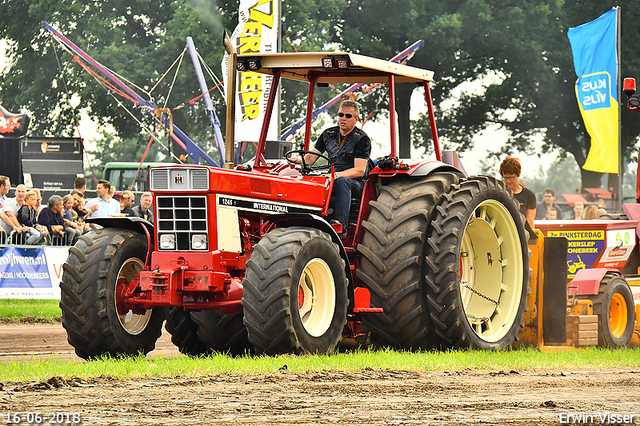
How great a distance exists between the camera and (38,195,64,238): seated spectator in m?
17.2

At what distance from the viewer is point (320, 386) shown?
20.3 feet

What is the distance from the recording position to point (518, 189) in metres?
11.0

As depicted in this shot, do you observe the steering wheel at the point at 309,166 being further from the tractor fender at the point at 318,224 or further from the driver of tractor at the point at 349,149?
the tractor fender at the point at 318,224

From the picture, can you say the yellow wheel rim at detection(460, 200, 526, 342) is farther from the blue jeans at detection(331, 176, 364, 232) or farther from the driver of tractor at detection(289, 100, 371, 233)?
the blue jeans at detection(331, 176, 364, 232)

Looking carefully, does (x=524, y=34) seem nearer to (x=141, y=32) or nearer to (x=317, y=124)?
(x=317, y=124)

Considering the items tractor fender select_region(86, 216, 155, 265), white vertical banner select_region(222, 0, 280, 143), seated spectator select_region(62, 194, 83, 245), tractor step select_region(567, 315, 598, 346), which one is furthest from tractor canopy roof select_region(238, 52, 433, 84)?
white vertical banner select_region(222, 0, 280, 143)

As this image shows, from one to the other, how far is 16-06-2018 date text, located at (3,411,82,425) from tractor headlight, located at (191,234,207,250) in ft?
9.70

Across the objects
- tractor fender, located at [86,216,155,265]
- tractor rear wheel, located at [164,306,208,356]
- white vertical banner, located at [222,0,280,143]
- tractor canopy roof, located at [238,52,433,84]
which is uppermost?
white vertical banner, located at [222,0,280,143]

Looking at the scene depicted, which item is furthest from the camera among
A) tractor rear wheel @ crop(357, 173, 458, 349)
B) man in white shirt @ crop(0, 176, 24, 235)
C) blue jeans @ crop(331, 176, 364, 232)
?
man in white shirt @ crop(0, 176, 24, 235)

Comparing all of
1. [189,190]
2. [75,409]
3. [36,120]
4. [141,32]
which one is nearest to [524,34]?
[141,32]

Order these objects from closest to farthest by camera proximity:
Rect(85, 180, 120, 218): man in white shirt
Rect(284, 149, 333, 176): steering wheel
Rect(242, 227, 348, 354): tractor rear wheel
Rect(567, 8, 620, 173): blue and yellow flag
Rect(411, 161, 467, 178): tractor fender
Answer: Rect(242, 227, 348, 354): tractor rear wheel, Rect(284, 149, 333, 176): steering wheel, Rect(411, 161, 467, 178): tractor fender, Rect(85, 180, 120, 218): man in white shirt, Rect(567, 8, 620, 173): blue and yellow flag

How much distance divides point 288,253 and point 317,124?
108 ft

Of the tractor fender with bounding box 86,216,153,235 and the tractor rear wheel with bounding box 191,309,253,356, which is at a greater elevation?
the tractor fender with bounding box 86,216,153,235

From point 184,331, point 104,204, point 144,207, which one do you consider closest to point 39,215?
point 104,204
